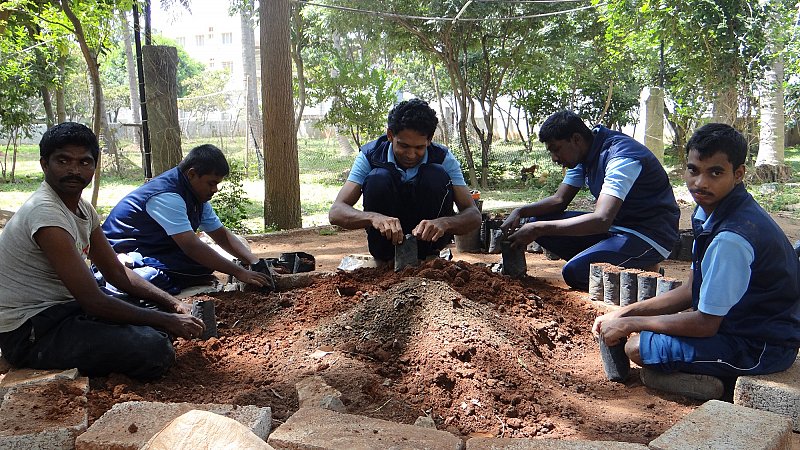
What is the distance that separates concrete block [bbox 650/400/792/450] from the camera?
6.80 feet

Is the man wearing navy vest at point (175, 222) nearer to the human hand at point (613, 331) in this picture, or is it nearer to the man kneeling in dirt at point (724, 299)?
the human hand at point (613, 331)

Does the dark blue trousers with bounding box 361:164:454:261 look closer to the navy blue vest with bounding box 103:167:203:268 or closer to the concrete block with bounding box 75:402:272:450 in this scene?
the navy blue vest with bounding box 103:167:203:268

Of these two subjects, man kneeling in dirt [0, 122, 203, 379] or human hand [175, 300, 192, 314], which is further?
human hand [175, 300, 192, 314]

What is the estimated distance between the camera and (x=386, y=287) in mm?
3586

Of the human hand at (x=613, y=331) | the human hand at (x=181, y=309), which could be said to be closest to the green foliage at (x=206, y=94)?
the human hand at (x=181, y=309)

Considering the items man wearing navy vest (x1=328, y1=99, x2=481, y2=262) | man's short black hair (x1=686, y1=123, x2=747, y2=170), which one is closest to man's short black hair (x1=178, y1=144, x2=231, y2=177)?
man wearing navy vest (x1=328, y1=99, x2=481, y2=262)

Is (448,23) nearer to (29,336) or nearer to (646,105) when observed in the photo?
(646,105)

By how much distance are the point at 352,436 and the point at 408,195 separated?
2384mm

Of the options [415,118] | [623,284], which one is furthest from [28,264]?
[623,284]

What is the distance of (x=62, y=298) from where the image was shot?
291 centimetres

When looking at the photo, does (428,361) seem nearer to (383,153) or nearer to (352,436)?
(352,436)

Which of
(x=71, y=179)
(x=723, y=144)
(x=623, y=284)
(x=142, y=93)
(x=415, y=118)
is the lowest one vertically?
(x=623, y=284)

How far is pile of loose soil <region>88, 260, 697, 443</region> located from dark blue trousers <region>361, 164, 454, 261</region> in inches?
23.1

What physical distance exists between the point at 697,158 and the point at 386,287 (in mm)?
1631
